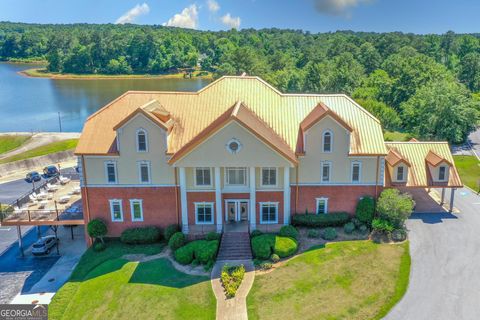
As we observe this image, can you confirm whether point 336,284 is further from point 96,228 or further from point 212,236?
point 96,228

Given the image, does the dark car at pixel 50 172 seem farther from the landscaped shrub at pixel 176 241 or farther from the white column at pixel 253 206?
the white column at pixel 253 206

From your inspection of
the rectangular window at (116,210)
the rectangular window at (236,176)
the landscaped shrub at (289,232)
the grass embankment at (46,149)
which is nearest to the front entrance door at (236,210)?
the rectangular window at (236,176)

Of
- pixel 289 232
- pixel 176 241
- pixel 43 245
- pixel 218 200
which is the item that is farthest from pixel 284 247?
pixel 43 245

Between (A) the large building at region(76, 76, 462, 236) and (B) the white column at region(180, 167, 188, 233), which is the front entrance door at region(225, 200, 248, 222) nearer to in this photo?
(A) the large building at region(76, 76, 462, 236)

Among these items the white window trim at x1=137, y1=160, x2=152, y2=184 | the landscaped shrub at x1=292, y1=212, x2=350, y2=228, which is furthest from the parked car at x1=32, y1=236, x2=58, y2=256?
the landscaped shrub at x1=292, y1=212, x2=350, y2=228

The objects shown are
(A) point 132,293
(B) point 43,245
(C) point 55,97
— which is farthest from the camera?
(C) point 55,97

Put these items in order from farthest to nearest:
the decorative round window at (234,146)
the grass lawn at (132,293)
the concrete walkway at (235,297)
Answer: the decorative round window at (234,146)
the grass lawn at (132,293)
the concrete walkway at (235,297)
